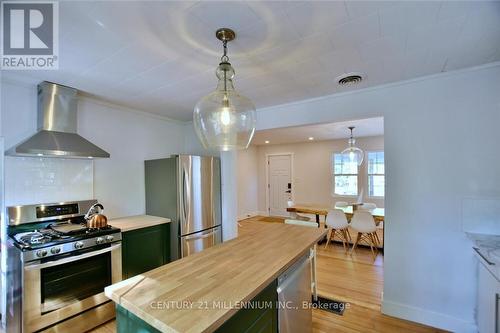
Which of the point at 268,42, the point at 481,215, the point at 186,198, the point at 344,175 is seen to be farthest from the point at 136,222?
the point at 344,175

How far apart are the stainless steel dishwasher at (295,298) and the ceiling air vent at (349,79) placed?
5.72 feet

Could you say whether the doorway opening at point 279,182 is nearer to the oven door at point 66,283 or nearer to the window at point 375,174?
the window at point 375,174

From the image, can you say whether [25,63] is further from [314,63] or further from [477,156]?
[477,156]

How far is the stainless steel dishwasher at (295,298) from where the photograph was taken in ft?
4.74

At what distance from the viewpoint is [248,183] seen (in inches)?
288

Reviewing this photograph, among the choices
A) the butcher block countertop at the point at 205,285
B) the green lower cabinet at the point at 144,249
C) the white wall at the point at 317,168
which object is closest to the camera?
the butcher block countertop at the point at 205,285

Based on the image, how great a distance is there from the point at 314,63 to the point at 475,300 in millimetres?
2571

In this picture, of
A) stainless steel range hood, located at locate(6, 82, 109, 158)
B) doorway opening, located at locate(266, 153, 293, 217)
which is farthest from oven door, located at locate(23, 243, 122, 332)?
doorway opening, located at locate(266, 153, 293, 217)

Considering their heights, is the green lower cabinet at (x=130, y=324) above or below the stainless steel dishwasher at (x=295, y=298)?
above

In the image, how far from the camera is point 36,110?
91.7 inches

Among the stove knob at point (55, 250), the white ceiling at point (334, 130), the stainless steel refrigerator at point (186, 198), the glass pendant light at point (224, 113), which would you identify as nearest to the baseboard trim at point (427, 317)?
the stainless steel refrigerator at point (186, 198)

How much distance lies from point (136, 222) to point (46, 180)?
1028 mm

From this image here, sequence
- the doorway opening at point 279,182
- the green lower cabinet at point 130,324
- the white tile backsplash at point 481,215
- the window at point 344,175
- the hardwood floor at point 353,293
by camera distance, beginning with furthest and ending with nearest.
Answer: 1. the doorway opening at point 279,182
2. the window at point 344,175
3. the hardwood floor at point 353,293
4. the white tile backsplash at point 481,215
5. the green lower cabinet at point 130,324

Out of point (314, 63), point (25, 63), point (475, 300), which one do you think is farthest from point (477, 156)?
point (25, 63)
